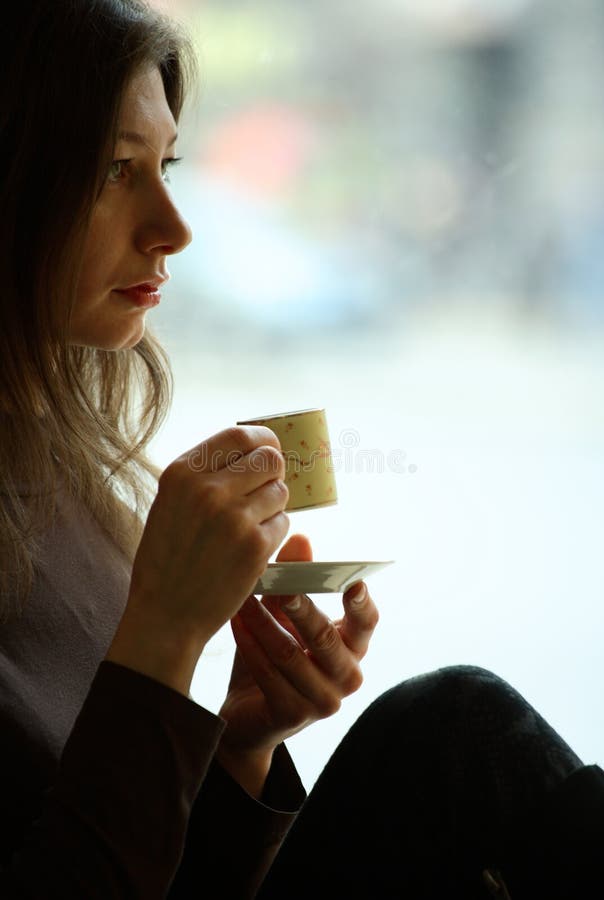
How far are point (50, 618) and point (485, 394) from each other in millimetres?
1445

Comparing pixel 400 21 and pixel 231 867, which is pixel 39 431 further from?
pixel 400 21

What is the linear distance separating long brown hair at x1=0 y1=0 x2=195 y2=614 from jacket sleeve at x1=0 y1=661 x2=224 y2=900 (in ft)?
0.81

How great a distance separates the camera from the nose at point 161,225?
1.14 metres

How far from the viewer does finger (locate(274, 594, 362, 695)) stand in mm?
1071

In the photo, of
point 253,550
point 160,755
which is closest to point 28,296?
point 253,550

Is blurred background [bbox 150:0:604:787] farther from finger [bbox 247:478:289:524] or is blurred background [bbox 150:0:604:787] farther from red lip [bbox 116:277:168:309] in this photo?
finger [bbox 247:478:289:524]

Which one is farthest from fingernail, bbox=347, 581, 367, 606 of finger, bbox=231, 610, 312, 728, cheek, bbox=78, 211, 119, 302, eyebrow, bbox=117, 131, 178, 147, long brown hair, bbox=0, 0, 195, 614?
eyebrow, bbox=117, 131, 178, 147

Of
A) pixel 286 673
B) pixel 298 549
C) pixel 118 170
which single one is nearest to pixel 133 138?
pixel 118 170

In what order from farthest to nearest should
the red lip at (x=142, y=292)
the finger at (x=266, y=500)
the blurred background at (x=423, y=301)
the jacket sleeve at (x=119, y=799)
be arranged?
1. the blurred background at (x=423, y=301)
2. the red lip at (x=142, y=292)
3. the finger at (x=266, y=500)
4. the jacket sleeve at (x=119, y=799)

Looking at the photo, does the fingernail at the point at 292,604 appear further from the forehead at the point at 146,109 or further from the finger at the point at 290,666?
the forehead at the point at 146,109

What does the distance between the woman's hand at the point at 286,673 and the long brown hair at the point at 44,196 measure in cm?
27

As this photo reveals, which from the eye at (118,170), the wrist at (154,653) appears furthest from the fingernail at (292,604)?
the eye at (118,170)

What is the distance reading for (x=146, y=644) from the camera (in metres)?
0.84

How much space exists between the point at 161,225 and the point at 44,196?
132 mm
